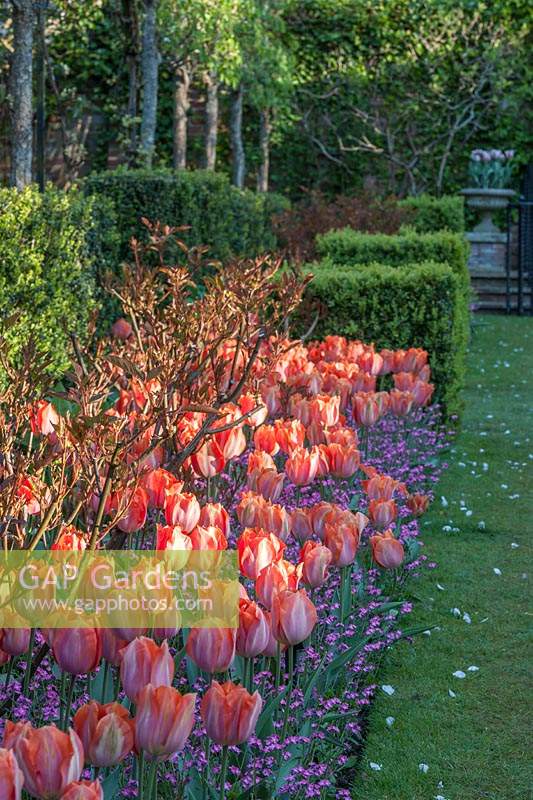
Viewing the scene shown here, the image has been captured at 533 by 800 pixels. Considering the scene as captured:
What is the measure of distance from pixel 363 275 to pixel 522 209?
8686mm

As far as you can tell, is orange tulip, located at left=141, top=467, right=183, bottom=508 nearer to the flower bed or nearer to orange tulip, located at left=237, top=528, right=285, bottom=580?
the flower bed

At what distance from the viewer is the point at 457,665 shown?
3.51m

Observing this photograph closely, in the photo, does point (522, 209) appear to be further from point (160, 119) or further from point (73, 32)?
point (73, 32)

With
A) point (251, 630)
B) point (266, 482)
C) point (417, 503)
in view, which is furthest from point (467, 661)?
point (251, 630)

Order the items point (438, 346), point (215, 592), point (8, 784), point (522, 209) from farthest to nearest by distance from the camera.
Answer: point (522, 209), point (438, 346), point (215, 592), point (8, 784)

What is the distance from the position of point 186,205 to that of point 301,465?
6.52 metres

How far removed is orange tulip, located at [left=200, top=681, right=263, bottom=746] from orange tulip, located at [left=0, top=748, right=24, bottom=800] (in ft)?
1.26

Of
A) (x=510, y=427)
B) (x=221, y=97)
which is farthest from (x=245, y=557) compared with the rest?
(x=221, y=97)

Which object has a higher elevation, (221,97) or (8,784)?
(221,97)

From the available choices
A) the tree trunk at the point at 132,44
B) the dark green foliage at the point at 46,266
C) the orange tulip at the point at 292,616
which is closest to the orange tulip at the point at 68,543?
the orange tulip at the point at 292,616

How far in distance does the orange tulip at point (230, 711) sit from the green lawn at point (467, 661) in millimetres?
1139

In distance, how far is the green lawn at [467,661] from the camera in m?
2.79

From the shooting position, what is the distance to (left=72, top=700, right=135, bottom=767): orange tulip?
1537 mm

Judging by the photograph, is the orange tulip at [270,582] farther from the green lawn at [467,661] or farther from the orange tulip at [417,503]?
the orange tulip at [417,503]
